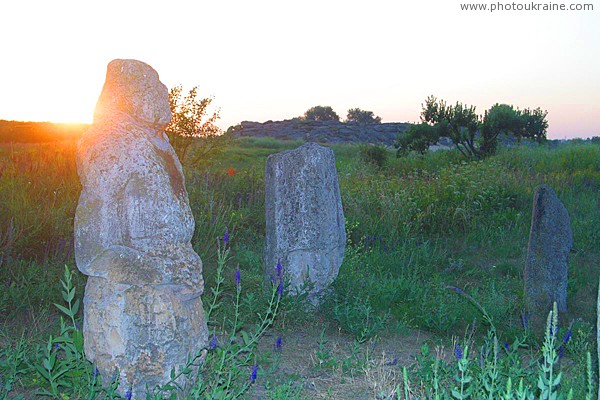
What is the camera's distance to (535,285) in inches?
292

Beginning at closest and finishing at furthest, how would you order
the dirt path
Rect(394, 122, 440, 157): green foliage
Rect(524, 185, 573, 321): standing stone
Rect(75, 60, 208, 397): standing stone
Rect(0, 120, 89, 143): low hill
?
1. Rect(75, 60, 208, 397): standing stone
2. the dirt path
3. Rect(524, 185, 573, 321): standing stone
4. Rect(0, 120, 89, 143): low hill
5. Rect(394, 122, 440, 157): green foliage

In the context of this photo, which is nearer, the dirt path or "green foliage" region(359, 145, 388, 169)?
the dirt path

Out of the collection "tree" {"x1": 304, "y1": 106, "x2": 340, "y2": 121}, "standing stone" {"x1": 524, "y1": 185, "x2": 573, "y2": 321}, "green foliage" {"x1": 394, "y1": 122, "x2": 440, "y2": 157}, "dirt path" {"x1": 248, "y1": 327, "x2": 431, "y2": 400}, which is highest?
"tree" {"x1": 304, "y1": 106, "x2": 340, "y2": 121}

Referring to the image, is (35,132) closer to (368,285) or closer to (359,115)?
(368,285)

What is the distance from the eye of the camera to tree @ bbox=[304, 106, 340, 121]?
66.1 metres

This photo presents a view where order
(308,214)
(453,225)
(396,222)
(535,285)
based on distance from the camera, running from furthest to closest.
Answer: (453,225), (396,222), (535,285), (308,214)

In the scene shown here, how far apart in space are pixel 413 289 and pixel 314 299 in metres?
1.40

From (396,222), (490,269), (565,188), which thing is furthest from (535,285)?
(565,188)

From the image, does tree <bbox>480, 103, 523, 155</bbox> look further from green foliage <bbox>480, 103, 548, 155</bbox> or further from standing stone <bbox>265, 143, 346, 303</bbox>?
standing stone <bbox>265, 143, 346, 303</bbox>

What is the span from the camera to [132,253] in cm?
396

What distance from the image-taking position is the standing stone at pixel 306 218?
6.86 m

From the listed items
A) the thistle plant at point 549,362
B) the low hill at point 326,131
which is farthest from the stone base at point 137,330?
the low hill at point 326,131

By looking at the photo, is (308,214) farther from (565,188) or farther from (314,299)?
(565,188)

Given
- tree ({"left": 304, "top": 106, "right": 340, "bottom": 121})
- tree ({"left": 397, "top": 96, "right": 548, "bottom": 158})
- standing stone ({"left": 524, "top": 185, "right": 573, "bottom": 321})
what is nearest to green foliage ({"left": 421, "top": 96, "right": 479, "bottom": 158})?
tree ({"left": 397, "top": 96, "right": 548, "bottom": 158})
